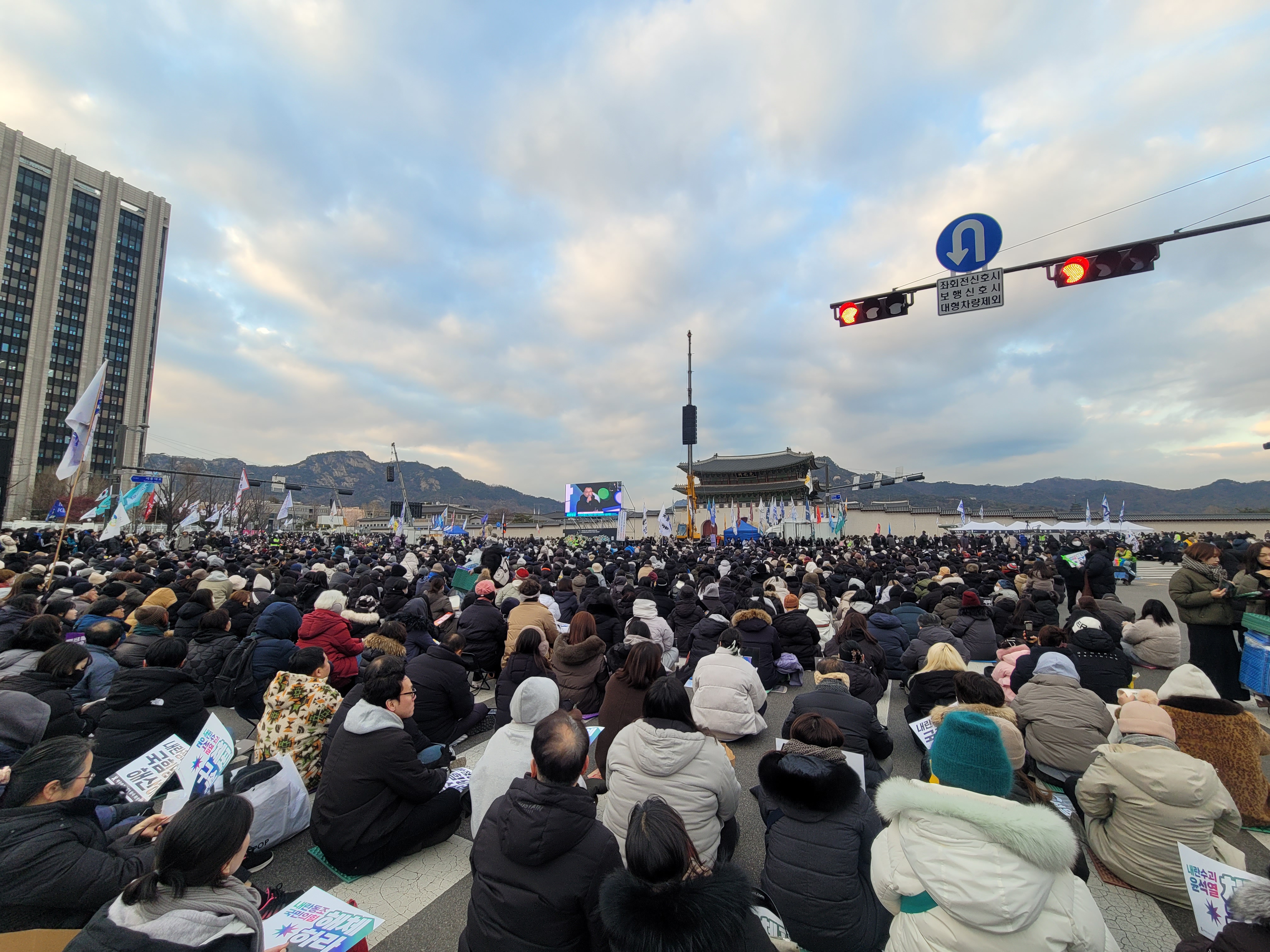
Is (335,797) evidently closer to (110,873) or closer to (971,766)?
(110,873)

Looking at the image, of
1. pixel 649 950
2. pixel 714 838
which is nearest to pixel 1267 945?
pixel 649 950

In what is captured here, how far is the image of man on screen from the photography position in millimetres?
54969

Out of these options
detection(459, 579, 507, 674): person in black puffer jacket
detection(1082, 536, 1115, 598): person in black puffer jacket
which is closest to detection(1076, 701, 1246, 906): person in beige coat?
detection(459, 579, 507, 674): person in black puffer jacket

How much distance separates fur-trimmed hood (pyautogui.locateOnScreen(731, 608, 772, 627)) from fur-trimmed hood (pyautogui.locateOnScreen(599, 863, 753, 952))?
5848 mm

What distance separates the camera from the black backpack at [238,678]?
5699 millimetres

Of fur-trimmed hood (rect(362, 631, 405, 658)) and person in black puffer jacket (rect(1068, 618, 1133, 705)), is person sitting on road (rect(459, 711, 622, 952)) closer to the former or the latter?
fur-trimmed hood (rect(362, 631, 405, 658))

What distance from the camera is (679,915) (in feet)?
5.57

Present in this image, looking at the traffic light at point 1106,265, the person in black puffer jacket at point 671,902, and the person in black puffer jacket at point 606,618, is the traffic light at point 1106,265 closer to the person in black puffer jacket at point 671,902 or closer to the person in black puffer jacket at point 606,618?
the person in black puffer jacket at point 606,618

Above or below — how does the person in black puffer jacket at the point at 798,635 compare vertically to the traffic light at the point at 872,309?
below

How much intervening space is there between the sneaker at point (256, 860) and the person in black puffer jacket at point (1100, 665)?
6.89 meters

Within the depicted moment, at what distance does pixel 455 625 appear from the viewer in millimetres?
7875

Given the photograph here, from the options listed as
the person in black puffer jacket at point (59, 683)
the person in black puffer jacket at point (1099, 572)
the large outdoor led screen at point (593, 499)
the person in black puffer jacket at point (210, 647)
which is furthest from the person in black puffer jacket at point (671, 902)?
the large outdoor led screen at point (593, 499)

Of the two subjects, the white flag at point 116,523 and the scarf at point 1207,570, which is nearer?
the scarf at point 1207,570

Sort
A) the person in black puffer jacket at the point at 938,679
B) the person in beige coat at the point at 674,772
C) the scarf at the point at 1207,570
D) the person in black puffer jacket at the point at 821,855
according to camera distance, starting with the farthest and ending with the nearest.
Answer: the scarf at the point at 1207,570
the person in black puffer jacket at the point at 938,679
the person in beige coat at the point at 674,772
the person in black puffer jacket at the point at 821,855
